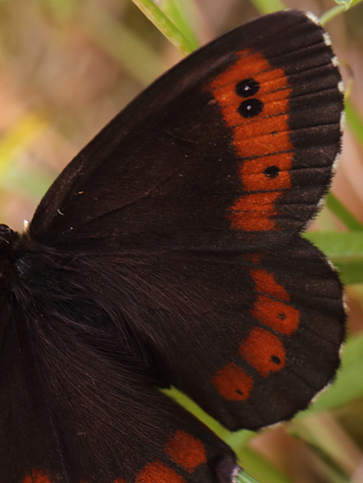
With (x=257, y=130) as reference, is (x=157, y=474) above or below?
below

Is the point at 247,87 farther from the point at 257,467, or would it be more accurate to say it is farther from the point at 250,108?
the point at 257,467

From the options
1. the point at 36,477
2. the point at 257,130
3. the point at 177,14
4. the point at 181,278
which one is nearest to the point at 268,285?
the point at 181,278

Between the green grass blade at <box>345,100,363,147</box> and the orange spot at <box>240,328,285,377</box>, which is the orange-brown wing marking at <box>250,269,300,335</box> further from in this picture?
the green grass blade at <box>345,100,363,147</box>

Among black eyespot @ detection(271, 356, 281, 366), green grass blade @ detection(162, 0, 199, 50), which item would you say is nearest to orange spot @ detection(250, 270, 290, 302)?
black eyespot @ detection(271, 356, 281, 366)

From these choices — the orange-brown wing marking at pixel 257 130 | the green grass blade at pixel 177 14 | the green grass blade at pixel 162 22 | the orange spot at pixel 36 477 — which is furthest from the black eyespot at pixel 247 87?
the orange spot at pixel 36 477

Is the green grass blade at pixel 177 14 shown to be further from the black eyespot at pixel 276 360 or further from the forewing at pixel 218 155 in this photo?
the black eyespot at pixel 276 360

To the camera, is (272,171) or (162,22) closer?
(272,171)
